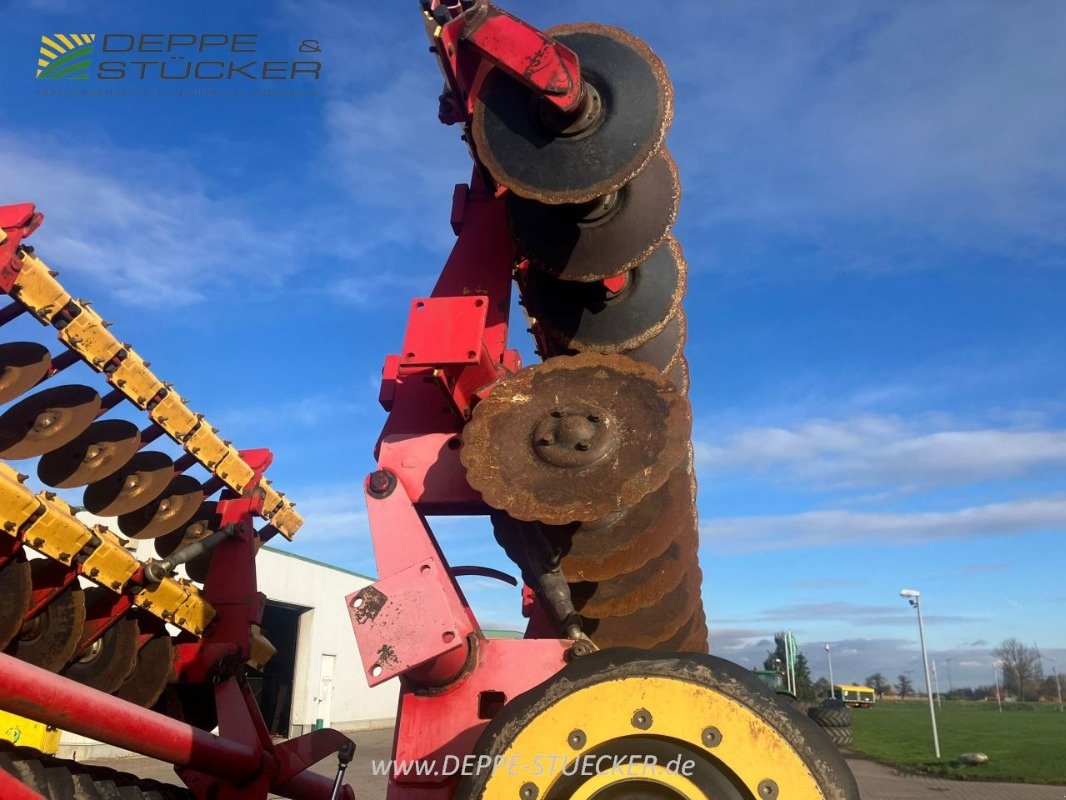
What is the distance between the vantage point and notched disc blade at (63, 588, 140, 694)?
14.9 ft

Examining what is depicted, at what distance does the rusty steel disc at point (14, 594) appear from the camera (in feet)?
12.1

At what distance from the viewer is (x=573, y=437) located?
351 cm

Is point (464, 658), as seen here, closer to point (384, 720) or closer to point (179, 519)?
point (179, 519)

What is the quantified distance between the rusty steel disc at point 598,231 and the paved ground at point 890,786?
12313 millimetres

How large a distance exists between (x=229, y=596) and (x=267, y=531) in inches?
33.1

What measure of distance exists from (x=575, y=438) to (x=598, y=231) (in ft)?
3.67

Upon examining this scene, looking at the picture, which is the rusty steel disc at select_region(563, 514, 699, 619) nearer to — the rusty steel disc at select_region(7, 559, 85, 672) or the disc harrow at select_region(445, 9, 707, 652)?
the disc harrow at select_region(445, 9, 707, 652)

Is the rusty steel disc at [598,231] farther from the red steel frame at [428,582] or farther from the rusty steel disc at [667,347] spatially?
the rusty steel disc at [667,347]

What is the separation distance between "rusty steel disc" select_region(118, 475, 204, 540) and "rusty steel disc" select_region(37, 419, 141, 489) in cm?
53

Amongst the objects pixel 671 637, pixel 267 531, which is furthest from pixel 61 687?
pixel 671 637

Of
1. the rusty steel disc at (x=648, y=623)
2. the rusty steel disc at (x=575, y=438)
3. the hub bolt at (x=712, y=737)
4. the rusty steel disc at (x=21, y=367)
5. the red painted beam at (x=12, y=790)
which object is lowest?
the red painted beam at (x=12, y=790)

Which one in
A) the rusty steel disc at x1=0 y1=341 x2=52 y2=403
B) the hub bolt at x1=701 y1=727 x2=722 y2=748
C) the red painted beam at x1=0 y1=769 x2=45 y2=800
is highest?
the rusty steel disc at x1=0 y1=341 x2=52 y2=403

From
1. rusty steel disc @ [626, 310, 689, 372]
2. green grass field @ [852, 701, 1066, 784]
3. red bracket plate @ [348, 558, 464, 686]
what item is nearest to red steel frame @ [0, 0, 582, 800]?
red bracket plate @ [348, 558, 464, 686]

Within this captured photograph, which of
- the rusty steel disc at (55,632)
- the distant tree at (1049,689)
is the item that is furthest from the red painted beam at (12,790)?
the distant tree at (1049,689)
